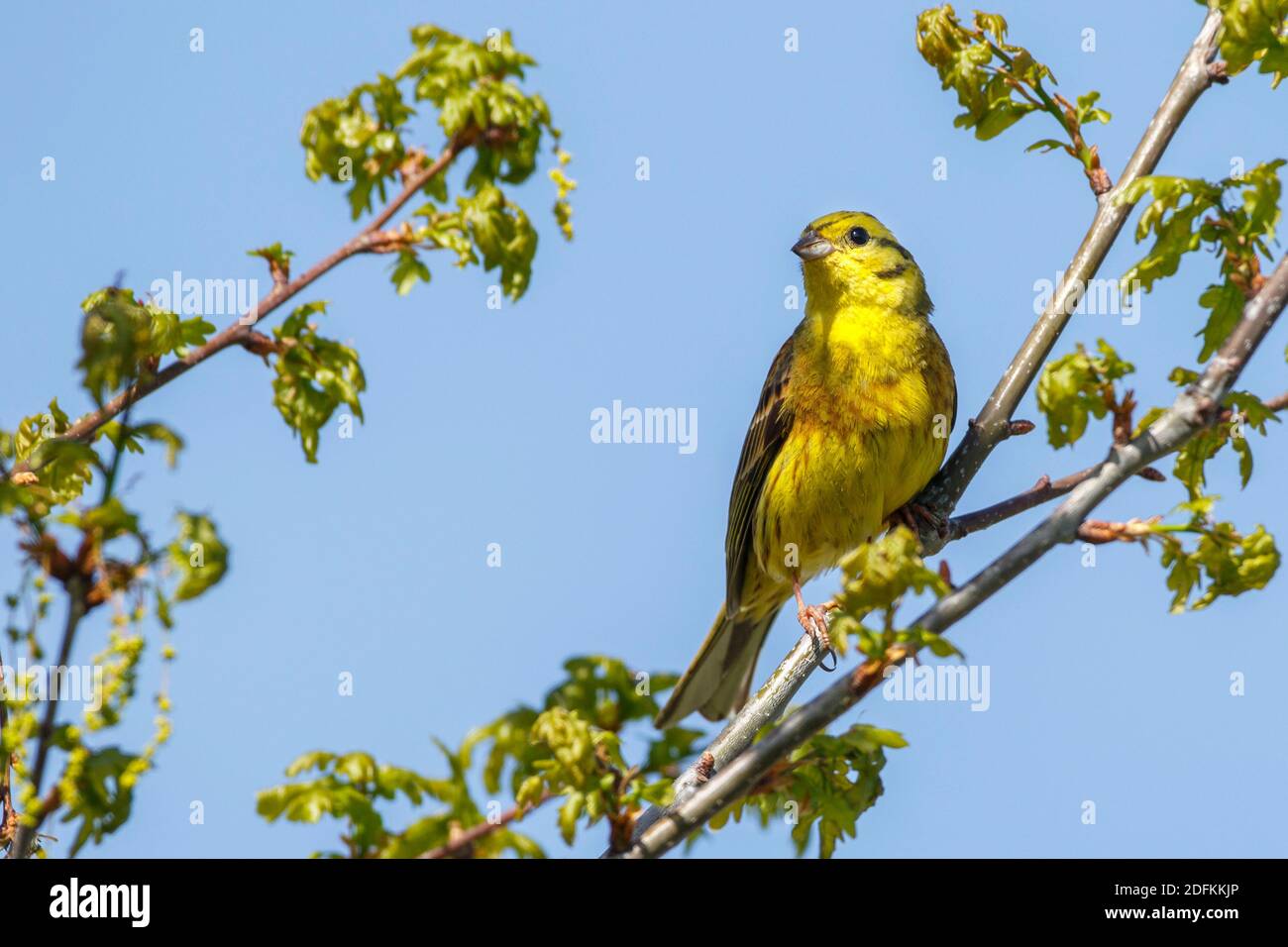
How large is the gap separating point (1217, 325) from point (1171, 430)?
2.15 feet

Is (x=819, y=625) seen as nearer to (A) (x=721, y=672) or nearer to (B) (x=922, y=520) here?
(B) (x=922, y=520)

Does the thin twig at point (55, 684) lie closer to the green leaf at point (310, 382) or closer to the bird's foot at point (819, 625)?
the green leaf at point (310, 382)

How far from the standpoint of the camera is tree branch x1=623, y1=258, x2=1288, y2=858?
3.03m

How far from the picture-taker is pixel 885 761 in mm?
3695

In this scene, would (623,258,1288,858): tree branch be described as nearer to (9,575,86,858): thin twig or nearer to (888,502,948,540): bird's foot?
(9,575,86,858): thin twig

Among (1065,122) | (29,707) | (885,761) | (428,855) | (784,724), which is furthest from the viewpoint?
(1065,122)

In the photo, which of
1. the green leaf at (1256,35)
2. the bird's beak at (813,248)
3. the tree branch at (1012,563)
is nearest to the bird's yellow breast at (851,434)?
the bird's beak at (813,248)

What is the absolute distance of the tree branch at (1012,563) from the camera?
9.94 feet

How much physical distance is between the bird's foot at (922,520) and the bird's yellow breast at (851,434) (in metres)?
0.29

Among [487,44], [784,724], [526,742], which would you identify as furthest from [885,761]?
[487,44]

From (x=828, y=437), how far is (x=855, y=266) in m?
0.83

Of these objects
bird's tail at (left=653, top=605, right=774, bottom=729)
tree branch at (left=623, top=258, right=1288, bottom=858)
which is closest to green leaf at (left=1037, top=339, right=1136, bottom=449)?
tree branch at (left=623, top=258, right=1288, bottom=858)

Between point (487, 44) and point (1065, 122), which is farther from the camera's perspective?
point (1065, 122)
